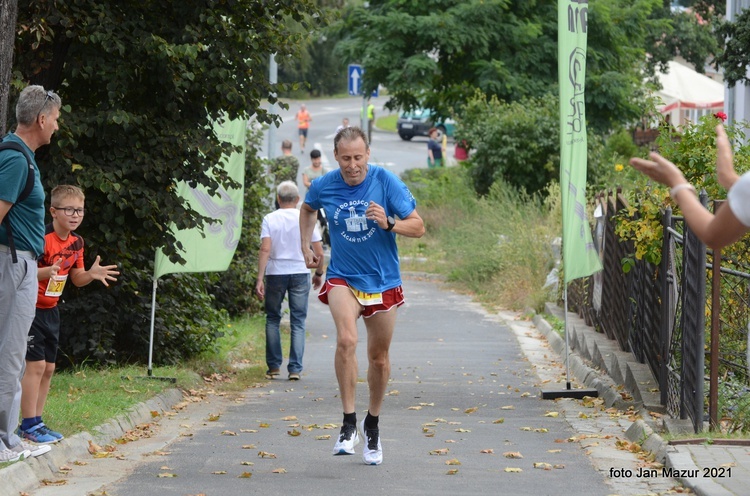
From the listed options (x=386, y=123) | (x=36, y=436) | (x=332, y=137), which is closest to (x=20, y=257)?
(x=36, y=436)

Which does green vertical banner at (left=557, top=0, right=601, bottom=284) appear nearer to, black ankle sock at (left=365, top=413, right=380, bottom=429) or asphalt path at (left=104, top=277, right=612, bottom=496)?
asphalt path at (left=104, top=277, right=612, bottom=496)

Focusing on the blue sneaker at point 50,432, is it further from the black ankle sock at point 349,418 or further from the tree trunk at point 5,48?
the tree trunk at point 5,48

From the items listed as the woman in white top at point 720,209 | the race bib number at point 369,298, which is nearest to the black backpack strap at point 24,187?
the race bib number at point 369,298

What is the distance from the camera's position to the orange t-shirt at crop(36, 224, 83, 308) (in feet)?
24.5

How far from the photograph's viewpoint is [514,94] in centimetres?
3039

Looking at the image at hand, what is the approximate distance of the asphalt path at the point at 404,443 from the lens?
685 centimetres

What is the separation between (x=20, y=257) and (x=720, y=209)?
13.4ft

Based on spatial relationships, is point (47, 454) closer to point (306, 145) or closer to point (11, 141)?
point (11, 141)

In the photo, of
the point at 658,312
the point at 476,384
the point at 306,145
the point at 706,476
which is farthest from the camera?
the point at 306,145

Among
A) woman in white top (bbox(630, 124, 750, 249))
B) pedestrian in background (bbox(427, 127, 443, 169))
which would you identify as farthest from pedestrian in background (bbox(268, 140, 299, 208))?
pedestrian in background (bbox(427, 127, 443, 169))

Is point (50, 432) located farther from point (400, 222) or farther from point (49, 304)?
point (400, 222)

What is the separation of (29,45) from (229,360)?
4.41 m

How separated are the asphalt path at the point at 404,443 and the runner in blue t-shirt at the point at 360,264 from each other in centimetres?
49

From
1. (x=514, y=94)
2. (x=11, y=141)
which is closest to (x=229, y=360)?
(x=11, y=141)
